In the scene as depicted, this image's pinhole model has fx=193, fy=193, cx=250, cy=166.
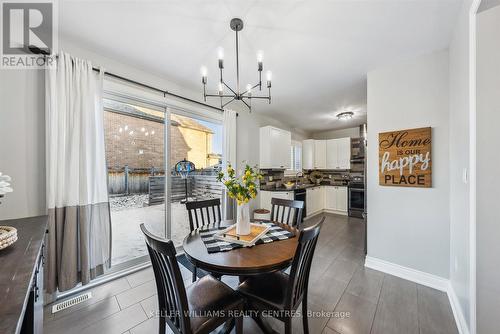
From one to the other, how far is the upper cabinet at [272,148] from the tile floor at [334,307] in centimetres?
248

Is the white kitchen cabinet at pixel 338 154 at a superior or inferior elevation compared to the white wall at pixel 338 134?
inferior

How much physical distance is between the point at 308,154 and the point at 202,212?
462cm

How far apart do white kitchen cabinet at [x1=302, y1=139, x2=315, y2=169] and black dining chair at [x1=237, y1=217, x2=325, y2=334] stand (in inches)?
193

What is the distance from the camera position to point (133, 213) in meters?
2.81

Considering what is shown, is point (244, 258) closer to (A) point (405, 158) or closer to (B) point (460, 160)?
(B) point (460, 160)

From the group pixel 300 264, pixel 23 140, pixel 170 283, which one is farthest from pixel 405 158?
pixel 23 140

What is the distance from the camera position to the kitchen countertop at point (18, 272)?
0.57 meters

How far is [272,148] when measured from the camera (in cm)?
452

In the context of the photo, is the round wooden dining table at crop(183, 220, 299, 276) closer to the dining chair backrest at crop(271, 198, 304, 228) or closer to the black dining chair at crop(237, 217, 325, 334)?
the black dining chair at crop(237, 217, 325, 334)

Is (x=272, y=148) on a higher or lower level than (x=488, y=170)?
higher

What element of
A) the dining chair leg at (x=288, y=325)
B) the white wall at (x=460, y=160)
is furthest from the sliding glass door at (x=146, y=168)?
the white wall at (x=460, y=160)

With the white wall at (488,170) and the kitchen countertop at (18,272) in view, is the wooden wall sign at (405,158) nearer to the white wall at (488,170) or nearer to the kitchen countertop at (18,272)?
the white wall at (488,170)

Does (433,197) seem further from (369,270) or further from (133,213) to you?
(133,213)

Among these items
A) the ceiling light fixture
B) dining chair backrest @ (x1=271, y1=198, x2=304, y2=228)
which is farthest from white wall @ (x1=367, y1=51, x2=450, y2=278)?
the ceiling light fixture
